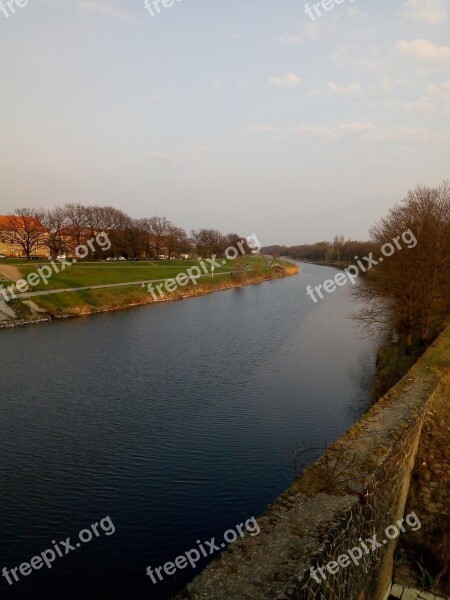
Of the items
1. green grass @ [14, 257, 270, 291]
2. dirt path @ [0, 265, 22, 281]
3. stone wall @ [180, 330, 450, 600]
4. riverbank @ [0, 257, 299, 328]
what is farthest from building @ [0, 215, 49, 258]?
stone wall @ [180, 330, 450, 600]

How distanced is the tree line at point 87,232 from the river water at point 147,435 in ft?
166

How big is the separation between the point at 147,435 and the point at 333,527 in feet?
35.4

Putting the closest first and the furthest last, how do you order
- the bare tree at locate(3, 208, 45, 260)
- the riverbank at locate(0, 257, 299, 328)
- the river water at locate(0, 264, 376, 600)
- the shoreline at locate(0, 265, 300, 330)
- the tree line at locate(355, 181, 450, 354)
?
the river water at locate(0, 264, 376, 600) → the tree line at locate(355, 181, 450, 354) → the shoreline at locate(0, 265, 300, 330) → the riverbank at locate(0, 257, 299, 328) → the bare tree at locate(3, 208, 45, 260)

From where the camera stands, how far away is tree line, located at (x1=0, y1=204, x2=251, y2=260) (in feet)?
269

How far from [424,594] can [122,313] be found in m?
42.3

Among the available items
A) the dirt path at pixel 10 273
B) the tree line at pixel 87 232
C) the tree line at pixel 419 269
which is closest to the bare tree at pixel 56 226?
the tree line at pixel 87 232

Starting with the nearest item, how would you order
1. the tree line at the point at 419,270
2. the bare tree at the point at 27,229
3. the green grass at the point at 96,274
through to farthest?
the tree line at the point at 419,270 → the green grass at the point at 96,274 → the bare tree at the point at 27,229

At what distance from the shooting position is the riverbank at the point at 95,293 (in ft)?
142

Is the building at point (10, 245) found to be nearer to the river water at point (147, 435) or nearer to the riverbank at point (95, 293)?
the riverbank at point (95, 293)

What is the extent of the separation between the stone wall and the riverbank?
36419 millimetres

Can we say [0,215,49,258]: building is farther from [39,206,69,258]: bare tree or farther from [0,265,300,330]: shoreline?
[0,265,300,330]: shoreline

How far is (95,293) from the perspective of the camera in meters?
53.4

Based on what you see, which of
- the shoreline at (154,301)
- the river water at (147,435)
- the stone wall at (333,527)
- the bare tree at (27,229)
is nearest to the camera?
the stone wall at (333,527)

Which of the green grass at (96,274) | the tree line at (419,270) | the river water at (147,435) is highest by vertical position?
the green grass at (96,274)
